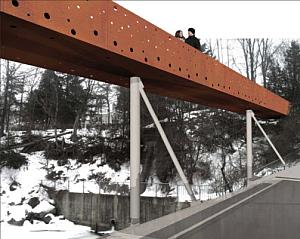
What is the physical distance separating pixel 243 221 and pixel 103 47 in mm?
1820

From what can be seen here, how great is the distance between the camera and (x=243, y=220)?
9.82 feet

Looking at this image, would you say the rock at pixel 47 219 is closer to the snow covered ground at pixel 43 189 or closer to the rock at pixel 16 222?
the snow covered ground at pixel 43 189

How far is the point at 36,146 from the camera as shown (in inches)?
852

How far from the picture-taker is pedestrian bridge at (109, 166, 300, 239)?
9.25 feet

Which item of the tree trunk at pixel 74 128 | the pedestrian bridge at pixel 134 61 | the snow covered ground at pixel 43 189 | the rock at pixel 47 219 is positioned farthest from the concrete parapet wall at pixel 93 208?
the pedestrian bridge at pixel 134 61

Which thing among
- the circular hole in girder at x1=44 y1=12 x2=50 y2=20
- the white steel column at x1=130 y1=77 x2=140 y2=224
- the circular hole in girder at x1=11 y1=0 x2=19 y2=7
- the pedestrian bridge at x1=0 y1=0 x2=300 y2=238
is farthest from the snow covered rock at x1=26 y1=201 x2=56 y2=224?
the circular hole in girder at x1=11 y1=0 x2=19 y2=7

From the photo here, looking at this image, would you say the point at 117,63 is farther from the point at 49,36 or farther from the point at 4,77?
the point at 4,77

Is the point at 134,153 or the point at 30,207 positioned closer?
the point at 134,153

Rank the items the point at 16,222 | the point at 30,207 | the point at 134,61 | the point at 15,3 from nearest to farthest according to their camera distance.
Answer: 1. the point at 15,3
2. the point at 134,61
3. the point at 16,222
4. the point at 30,207

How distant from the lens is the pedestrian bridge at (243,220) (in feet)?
9.25

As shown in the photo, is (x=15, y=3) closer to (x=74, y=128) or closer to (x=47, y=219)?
(x=47, y=219)

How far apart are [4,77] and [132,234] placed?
44.5 ft

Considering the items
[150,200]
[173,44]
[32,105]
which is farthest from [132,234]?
[32,105]

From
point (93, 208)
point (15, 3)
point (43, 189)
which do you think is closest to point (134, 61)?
point (15, 3)
